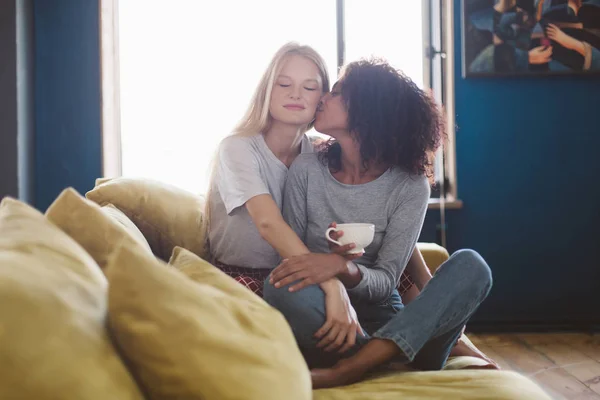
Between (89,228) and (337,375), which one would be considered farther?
(337,375)

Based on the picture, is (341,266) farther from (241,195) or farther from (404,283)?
(404,283)

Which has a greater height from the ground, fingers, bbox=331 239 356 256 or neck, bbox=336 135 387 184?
neck, bbox=336 135 387 184

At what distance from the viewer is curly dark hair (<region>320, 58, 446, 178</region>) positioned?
1775 mm

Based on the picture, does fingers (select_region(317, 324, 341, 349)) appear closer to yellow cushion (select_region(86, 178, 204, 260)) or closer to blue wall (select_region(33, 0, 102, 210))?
yellow cushion (select_region(86, 178, 204, 260))

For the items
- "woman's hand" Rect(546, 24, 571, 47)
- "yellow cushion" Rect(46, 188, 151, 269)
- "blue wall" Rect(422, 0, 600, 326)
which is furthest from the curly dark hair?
"woman's hand" Rect(546, 24, 571, 47)

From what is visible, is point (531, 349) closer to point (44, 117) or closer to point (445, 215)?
point (445, 215)

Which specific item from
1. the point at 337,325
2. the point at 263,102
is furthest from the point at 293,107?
the point at 337,325

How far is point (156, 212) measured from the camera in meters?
1.91

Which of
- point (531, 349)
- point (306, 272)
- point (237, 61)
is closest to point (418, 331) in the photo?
point (306, 272)

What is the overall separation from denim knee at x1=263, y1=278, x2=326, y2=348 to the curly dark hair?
1.81 ft

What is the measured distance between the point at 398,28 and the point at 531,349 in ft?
6.13

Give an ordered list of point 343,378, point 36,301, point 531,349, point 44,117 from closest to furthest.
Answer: point 36,301, point 343,378, point 531,349, point 44,117

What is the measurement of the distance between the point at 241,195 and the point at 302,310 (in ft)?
1.46

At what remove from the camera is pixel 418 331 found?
4.44ft
